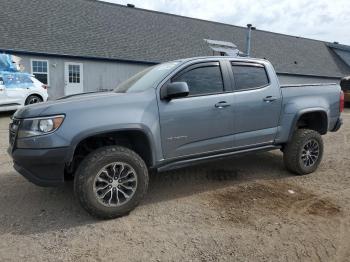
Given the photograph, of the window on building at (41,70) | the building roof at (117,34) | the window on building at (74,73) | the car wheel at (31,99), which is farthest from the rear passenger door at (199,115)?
the window on building at (74,73)

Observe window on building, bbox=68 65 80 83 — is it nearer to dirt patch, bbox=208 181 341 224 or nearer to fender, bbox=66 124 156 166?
dirt patch, bbox=208 181 341 224

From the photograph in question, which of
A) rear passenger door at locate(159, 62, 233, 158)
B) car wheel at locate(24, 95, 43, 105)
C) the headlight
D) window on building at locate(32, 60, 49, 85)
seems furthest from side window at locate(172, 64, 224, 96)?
window on building at locate(32, 60, 49, 85)

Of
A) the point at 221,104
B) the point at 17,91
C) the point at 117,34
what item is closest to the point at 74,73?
the point at 117,34

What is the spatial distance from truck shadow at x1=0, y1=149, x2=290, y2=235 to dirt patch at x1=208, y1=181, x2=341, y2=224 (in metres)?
0.34

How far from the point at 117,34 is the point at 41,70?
224 inches

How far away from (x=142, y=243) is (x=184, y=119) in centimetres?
158

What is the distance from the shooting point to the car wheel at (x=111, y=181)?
3.83 meters

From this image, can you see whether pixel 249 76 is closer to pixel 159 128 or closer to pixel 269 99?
pixel 269 99

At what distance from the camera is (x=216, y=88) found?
475cm

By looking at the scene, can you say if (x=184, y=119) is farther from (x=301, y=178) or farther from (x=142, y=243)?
(x=301, y=178)

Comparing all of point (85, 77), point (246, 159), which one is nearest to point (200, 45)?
point (85, 77)

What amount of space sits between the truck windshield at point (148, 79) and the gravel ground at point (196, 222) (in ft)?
4.74

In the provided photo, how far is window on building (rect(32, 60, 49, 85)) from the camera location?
711 inches

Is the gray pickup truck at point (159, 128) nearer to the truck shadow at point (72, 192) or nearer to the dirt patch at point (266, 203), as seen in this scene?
the truck shadow at point (72, 192)
